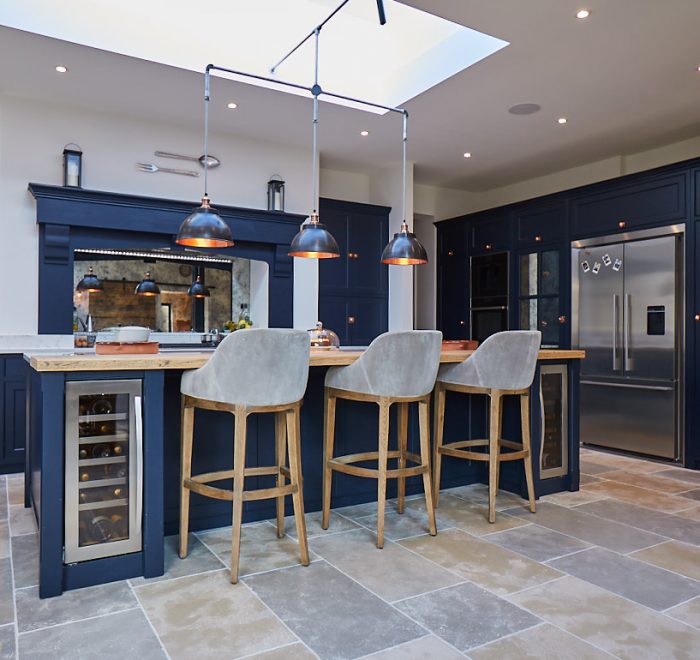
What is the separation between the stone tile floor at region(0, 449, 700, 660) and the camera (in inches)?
72.9

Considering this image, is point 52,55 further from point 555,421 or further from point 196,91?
point 555,421

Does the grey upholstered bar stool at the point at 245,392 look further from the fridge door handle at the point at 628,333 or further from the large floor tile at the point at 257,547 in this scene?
the fridge door handle at the point at 628,333

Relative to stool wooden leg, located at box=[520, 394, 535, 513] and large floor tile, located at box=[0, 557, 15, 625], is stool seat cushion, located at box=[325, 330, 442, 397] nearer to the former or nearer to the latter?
stool wooden leg, located at box=[520, 394, 535, 513]

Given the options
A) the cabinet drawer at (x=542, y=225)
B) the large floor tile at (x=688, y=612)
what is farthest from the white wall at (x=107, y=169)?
the large floor tile at (x=688, y=612)

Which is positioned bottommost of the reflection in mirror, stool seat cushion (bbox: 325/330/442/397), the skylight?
stool seat cushion (bbox: 325/330/442/397)

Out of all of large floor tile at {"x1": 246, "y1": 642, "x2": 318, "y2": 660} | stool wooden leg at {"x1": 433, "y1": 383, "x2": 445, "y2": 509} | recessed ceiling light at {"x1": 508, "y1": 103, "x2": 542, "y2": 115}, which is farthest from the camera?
recessed ceiling light at {"x1": 508, "y1": 103, "x2": 542, "y2": 115}

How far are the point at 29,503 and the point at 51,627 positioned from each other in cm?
165

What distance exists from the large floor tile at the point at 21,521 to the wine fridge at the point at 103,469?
0.85 meters

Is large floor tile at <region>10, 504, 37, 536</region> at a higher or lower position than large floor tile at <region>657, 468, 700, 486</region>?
higher

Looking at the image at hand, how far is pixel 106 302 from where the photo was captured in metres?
5.16

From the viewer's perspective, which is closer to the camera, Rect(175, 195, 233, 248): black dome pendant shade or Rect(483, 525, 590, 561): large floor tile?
Rect(483, 525, 590, 561): large floor tile

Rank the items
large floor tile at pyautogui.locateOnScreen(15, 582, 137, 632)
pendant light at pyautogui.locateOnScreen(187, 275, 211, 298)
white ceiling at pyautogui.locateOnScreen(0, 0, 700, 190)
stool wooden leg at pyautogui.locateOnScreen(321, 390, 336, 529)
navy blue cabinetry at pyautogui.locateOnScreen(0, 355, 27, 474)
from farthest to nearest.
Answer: pendant light at pyautogui.locateOnScreen(187, 275, 211, 298), navy blue cabinetry at pyautogui.locateOnScreen(0, 355, 27, 474), white ceiling at pyautogui.locateOnScreen(0, 0, 700, 190), stool wooden leg at pyautogui.locateOnScreen(321, 390, 336, 529), large floor tile at pyautogui.locateOnScreen(15, 582, 137, 632)

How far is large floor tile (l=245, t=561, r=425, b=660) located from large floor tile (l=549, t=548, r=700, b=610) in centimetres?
87

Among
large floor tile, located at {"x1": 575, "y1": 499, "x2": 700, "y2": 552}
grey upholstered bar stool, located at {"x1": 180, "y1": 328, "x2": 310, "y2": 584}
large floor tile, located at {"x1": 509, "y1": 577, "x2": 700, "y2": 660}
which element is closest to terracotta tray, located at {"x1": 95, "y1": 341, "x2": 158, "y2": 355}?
grey upholstered bar stool, located at {"x1": 180, "y1": 328, "x2": 310, "y2": 584}
